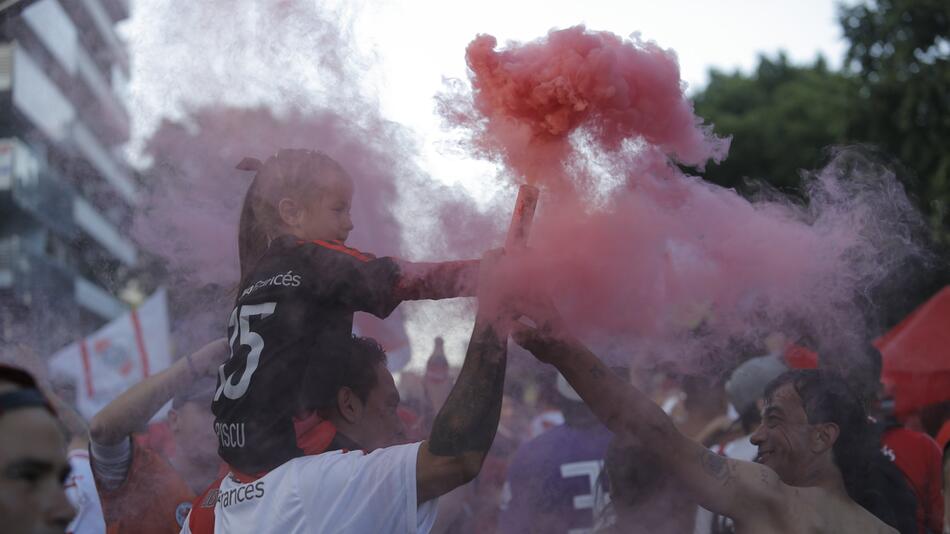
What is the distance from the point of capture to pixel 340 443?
3006 millimetres

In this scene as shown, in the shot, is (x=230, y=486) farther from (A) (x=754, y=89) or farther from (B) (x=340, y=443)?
(A) (x=754, y=89)

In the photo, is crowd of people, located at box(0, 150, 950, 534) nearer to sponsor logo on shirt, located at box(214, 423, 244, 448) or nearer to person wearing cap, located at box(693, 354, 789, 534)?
sponsor logo on shirt, located at box(214, 423, 244, 448)

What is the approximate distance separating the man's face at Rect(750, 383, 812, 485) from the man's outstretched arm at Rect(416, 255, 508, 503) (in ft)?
4.63

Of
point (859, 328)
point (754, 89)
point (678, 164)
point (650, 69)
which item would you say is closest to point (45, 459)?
point (650, 69)

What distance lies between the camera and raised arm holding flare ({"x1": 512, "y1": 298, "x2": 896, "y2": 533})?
116 inches

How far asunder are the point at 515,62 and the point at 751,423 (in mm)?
3428

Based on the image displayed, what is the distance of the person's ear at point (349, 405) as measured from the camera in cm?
310

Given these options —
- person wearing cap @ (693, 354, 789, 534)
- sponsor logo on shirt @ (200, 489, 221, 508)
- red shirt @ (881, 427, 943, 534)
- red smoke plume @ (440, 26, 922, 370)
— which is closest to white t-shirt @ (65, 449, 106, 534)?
sponsor logo on shirt @ (200, 489, 221, 508)

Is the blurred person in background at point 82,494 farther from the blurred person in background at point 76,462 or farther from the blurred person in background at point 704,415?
the blurred person in background at point 704,415

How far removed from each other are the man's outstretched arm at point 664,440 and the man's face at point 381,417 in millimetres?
696

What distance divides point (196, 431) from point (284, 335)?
1930 mm

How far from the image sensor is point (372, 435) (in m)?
3.20

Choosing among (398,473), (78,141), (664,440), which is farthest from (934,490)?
(78,141)

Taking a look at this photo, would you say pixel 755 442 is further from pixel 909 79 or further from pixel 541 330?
pixel 909 79
